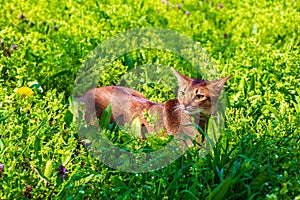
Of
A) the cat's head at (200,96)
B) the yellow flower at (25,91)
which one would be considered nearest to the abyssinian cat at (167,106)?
the cat's head at (200,96)

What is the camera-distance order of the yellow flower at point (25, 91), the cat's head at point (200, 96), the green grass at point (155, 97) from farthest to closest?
the yellow flower at point (25, 91)
the cat's head at point (200, 96)
the green grass at point (155, 97)

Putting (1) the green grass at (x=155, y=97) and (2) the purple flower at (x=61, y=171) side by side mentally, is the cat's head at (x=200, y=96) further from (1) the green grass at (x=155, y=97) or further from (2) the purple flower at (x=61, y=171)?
(2) the purple flower at (x=61, y=171)

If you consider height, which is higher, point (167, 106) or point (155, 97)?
point (167, 106)

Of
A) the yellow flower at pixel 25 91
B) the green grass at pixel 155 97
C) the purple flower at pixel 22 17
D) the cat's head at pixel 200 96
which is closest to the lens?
the green grass at pixel 155 97

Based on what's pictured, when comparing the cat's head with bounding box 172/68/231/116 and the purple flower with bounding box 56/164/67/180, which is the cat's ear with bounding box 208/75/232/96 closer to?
the cat's head with bounding box 172/68/231/116

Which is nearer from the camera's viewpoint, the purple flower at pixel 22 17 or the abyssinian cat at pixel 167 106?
the abyssinian cat at pixel 167 106

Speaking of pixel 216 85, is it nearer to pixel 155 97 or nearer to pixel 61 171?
pixel 155 97

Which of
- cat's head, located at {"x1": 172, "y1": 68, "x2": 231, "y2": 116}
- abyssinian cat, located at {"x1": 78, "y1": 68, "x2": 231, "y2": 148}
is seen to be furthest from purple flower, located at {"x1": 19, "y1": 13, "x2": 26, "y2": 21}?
cat's head, located at {"x1": 172, "y1": 68, "x2": 231, "y2": 116}

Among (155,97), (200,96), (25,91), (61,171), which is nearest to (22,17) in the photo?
(25,91)
